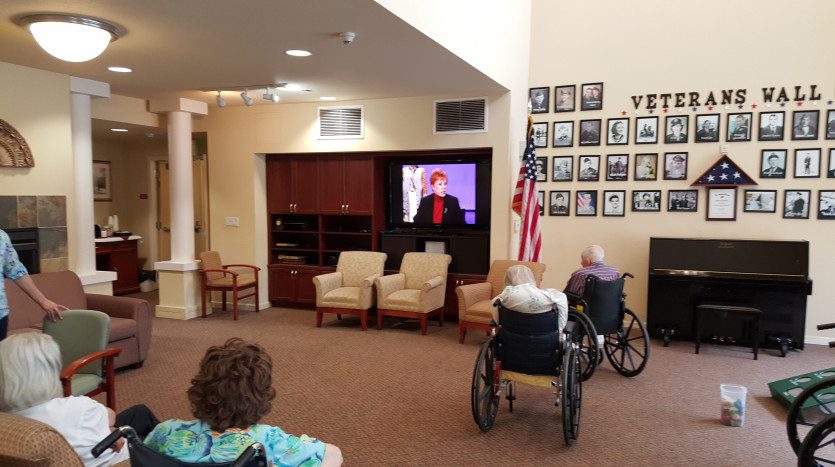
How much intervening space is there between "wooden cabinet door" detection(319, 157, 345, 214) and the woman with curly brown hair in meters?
5.46

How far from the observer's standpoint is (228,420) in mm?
1598

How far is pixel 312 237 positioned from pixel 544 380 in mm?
4761

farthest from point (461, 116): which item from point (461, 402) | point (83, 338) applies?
point (83, 338)

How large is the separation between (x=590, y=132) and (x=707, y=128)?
1212 mm

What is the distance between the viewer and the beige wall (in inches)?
221

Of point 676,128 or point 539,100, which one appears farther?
point 539,100

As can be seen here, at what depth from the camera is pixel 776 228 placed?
5.75 metres

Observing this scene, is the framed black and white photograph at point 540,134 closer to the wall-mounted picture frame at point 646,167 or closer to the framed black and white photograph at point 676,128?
the wall-mounted picture frame at point 646,167

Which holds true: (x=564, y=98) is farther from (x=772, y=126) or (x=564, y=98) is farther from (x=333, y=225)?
(x=333, y=225)

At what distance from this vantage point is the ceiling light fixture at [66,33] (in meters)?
3.54

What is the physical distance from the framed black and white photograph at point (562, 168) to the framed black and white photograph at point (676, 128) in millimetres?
1053

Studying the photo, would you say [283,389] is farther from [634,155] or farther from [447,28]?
[634,155]

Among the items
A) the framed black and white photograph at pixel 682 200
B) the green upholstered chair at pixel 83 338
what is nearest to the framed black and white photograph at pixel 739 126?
the framed black and white photograph at pixel 682 200

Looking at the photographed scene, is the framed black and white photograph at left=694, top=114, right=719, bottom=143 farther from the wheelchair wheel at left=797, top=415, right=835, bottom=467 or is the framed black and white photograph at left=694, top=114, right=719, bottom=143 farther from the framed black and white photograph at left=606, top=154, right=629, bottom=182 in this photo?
the wheelchair wheel at left=797, top=415, right=835, bottom=467
